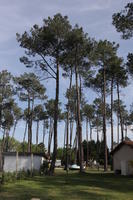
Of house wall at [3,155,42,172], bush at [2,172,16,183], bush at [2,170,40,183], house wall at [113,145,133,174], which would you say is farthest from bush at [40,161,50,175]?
bush at [2,172,16,183]

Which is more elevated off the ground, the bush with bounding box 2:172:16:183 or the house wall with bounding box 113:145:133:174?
the house wall with bounding box 113:145:133:174

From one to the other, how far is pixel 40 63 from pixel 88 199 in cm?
1864

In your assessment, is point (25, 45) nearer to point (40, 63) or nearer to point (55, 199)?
point (40, 63)

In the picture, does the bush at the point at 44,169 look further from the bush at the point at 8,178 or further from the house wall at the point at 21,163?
the bush at the point at 8,178

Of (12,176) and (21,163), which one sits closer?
(12,176)

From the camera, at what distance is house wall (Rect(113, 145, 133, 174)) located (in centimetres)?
2739

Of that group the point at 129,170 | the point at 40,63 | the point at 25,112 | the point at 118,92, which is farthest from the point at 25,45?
the point at 25,112

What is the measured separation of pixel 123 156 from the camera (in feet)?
93.7

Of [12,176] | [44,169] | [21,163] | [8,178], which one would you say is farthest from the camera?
[21,163]

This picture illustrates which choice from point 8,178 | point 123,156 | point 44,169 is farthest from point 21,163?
point 8,178

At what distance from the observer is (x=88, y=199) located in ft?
36.9

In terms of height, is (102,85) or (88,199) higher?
(102,85)

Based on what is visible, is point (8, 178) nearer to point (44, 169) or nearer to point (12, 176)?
point (12, 176)

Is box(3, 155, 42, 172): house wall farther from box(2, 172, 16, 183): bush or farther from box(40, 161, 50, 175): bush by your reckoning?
box(2, 172, 16, 183): bush
